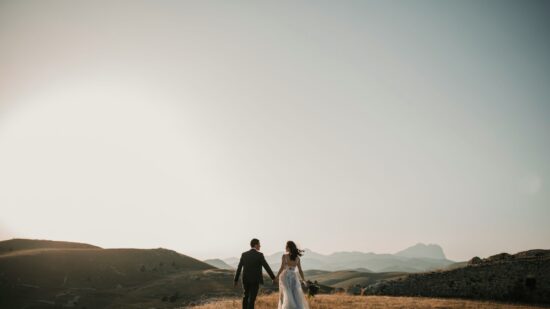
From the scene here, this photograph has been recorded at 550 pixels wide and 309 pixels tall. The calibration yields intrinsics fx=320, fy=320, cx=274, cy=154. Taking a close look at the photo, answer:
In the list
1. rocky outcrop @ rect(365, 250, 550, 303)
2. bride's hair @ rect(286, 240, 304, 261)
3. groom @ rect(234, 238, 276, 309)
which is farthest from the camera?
rocky outcrop @ rect(365, 250, 550, 303)

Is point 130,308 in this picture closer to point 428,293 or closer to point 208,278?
point 208,278

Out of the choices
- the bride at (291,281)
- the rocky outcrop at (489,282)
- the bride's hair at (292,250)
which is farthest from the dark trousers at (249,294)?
the rocky outcrop at (489,282)

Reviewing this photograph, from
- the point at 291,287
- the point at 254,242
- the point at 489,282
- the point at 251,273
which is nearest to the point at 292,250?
the point at 291,287

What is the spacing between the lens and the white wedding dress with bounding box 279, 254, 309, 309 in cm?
1185

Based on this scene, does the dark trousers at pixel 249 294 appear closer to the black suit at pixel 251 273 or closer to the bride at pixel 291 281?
the black suit at pixel 251 273

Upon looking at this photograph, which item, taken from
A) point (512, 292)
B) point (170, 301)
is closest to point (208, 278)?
point (170, 301)

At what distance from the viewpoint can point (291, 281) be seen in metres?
12.0

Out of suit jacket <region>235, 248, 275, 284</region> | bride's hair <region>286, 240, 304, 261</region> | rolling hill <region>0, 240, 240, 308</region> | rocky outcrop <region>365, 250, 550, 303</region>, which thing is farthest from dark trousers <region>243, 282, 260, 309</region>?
rolling hill <region>0, 240, 240, 308</region>

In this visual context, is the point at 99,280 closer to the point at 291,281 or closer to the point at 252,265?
the point at 252,265

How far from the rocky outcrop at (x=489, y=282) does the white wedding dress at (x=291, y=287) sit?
19.2m

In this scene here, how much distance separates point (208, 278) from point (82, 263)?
30.2 meters

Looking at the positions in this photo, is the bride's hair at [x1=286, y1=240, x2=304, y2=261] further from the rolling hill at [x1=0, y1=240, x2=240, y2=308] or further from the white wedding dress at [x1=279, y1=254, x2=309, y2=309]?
the rolling hill at [x1=0, y1=240, x2=240, y2=308]

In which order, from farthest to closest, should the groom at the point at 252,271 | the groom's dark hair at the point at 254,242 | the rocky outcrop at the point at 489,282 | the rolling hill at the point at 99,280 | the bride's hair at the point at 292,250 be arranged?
the rolling hill at the point at 99,280 → the rocky outcrop at the point at 489,282 → the bride's hair at the point at 292,250 → the groom's dark hair at the point at 254,242 → the groom at the point at 252,271

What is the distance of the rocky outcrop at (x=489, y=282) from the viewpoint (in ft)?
74.2
